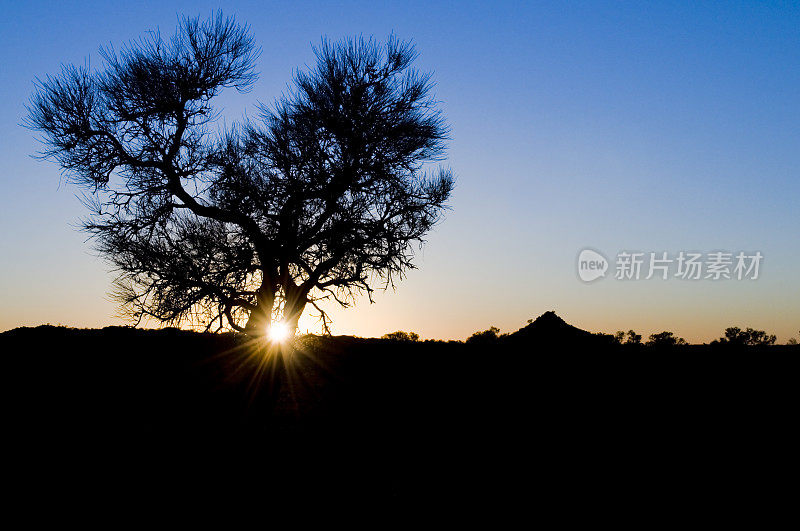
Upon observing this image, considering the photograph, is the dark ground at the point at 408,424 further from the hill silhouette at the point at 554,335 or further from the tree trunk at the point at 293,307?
the tree trunk at the point at 293,307

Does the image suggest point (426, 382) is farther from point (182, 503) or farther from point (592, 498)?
point (182, 503)

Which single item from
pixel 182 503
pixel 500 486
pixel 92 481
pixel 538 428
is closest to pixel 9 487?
pixel 92 481

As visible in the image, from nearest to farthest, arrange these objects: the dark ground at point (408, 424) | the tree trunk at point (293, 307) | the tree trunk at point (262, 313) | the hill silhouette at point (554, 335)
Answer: the dark ground at point (408, 424), the hill silhouette at point (554, 335), the tree trunk at point (262, 313), the tree trunk at point (293, 307)

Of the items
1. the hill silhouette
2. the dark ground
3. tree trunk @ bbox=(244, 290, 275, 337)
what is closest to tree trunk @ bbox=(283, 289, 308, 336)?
tree trunk @ bbox=(244, 290, 275, 337)

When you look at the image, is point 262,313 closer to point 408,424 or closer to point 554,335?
point 554,335

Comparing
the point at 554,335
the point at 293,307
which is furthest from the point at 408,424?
the point at 293,307

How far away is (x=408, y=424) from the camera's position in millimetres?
8305

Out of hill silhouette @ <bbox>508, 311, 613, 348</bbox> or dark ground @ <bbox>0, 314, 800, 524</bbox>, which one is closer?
dark ground @ <bbox>0, 314, 800, 524</bbox>

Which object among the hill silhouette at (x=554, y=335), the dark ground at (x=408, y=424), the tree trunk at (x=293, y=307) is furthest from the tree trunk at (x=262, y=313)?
the hill silhouette at (x=554, y=335)

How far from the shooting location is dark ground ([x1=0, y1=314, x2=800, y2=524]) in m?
6.68

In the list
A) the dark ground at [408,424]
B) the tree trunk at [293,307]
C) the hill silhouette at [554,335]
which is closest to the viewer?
the dark ground at [408,424]

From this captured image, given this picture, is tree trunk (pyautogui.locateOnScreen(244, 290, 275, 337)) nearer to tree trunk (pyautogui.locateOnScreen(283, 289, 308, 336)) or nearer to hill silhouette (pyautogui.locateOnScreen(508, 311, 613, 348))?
tree trunk (pyautogui.locateOnScreen(283, 289, 308, 336))

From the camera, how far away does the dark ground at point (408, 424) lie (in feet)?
21.9

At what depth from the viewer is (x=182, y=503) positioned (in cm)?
631
